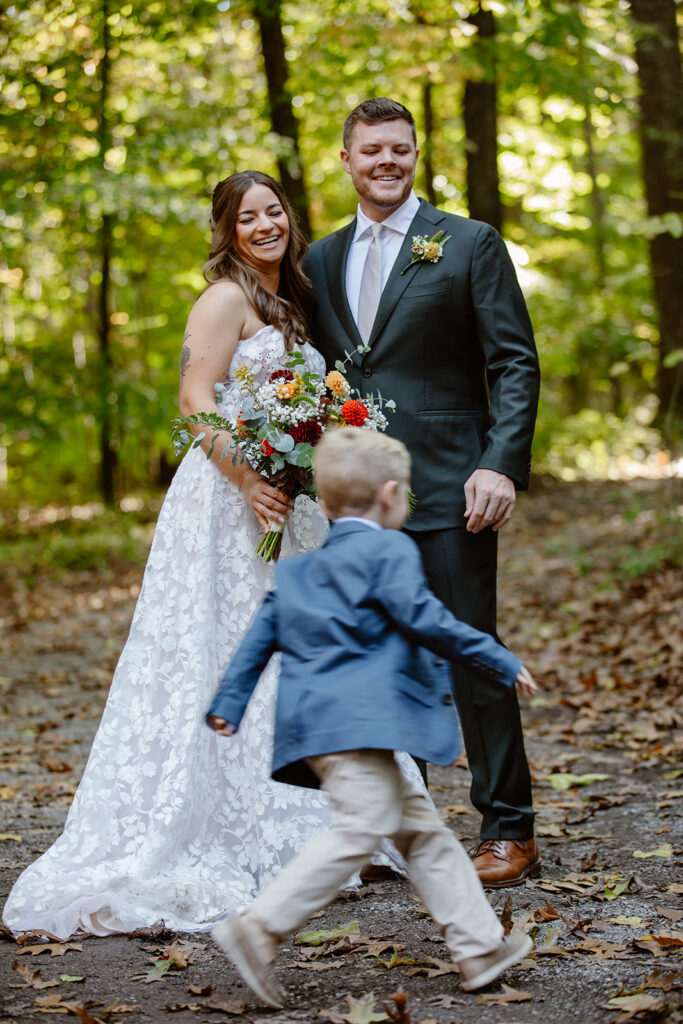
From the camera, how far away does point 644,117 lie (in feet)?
38.7

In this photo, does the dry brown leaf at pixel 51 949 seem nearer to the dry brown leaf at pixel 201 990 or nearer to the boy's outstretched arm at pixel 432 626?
the dry brown leaf at pixel 201 990

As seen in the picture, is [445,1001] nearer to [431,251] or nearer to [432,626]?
[432,626]

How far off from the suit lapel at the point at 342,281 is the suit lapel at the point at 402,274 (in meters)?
0.09

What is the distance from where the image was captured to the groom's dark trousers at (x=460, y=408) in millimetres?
3814

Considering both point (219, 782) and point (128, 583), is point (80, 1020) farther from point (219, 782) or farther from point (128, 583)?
point (128, 583)

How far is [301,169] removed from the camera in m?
13.3

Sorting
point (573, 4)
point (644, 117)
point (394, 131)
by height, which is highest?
point (573, 4)

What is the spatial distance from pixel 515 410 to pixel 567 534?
8573 mm

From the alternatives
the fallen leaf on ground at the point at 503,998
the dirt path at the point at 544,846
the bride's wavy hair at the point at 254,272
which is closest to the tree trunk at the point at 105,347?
the dirt path at the point at 544,846

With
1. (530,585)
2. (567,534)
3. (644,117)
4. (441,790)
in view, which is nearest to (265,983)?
(441,790)

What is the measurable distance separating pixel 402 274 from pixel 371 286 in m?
0.14

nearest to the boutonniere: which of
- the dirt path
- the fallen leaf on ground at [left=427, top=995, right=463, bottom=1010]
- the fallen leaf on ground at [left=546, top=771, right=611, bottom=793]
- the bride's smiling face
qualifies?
the bride's smiling face

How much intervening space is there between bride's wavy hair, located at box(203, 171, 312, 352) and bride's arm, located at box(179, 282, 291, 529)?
0.27 ft

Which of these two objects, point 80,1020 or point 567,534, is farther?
point 567,534
